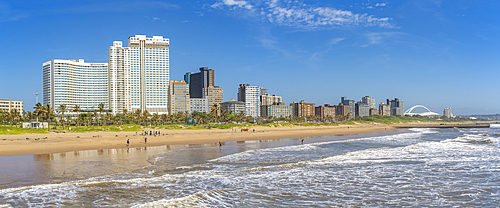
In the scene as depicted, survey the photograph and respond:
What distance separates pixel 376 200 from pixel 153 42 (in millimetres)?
170526

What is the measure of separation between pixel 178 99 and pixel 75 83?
2178 inches

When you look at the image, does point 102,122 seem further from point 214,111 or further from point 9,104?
point 9,104

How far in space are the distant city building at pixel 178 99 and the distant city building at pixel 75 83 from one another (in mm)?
36875

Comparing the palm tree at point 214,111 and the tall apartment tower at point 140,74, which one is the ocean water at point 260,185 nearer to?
the palm tree at point 214,111

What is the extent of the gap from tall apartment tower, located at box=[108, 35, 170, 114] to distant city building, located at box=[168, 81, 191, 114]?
Result: 13000 mm

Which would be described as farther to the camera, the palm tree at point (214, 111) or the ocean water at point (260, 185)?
the palm tree at point (214, 111)

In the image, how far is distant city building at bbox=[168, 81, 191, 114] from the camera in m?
180

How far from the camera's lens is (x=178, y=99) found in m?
181

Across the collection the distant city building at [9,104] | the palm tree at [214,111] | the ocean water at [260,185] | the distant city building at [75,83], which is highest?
the distant city building at [75,83]

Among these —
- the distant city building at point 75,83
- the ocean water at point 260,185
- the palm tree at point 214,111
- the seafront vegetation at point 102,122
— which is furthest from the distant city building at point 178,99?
the ocean water at point 260,185

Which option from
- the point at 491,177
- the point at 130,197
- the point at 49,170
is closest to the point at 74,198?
the point at 130,197

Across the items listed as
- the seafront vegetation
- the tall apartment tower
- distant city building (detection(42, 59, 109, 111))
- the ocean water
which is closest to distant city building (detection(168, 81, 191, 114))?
the tall apartment tower

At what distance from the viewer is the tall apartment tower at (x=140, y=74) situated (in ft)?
524

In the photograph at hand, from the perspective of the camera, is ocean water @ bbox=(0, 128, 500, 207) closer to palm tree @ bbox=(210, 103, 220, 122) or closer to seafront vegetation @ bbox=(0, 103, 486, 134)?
seafront vegetation @ bbox=(0, 103, 486, 134)
